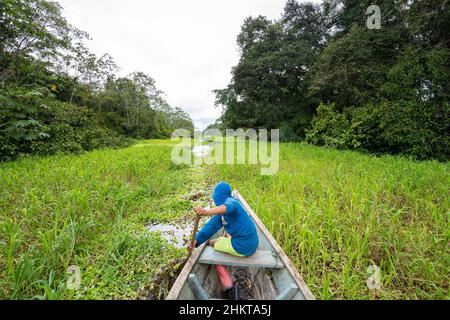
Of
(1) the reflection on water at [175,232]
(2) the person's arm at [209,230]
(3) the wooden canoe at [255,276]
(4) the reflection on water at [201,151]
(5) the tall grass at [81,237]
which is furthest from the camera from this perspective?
(4) the reflection on water at [201,151]

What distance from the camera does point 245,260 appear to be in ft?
5.78

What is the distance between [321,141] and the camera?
11.7 m

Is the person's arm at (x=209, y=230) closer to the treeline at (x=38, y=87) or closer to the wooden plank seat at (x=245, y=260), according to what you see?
the wooden plank seat at (x=245, y=260)

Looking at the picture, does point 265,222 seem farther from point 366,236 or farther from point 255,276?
point 366,236

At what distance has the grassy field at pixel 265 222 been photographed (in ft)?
5.57

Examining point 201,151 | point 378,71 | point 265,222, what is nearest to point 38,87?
point 201,151

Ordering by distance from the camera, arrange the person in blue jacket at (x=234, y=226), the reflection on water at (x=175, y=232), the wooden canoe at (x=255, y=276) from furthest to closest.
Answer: the reflection on water at (x=175, y=232), the person in blue jacket at (x=234, y=226), the wooden canoe at (x=255, y=276)

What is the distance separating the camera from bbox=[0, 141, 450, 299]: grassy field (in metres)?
1.70

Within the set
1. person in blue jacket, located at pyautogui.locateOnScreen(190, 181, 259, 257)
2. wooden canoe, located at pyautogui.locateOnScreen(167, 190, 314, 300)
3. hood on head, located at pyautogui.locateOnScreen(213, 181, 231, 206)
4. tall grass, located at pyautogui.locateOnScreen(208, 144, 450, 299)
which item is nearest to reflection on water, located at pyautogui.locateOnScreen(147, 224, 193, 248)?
wooden canoe, located at pyautogui.locateOnScreen(167, 190, 314, 300)

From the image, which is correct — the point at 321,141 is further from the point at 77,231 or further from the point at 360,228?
the point at 77,231

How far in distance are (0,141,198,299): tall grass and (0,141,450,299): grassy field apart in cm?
1


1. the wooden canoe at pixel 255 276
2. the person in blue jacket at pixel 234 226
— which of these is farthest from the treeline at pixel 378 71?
the person in blue jacket at pixel 234 226

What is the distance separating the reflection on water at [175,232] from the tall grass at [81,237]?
16 centimetres

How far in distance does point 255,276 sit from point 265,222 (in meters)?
0.73
